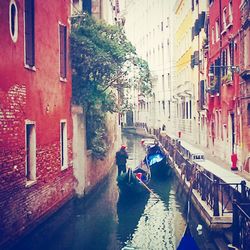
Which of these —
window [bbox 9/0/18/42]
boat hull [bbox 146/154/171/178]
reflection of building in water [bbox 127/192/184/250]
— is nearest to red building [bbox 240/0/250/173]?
reflection of building in water [bbox 127/192/184/250]

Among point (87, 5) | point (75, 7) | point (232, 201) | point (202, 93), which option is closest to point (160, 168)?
point (202, 93)

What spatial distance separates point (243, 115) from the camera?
47.9 feet

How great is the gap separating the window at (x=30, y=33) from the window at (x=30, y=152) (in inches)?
54.0

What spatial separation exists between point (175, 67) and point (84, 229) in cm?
2855

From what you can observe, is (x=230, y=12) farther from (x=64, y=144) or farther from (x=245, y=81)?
(x=64, y=144)

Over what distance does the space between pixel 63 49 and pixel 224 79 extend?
700 centimetres

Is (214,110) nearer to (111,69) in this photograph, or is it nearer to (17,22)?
(111,69)

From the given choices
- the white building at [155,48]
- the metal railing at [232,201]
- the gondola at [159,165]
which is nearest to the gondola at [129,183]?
the metal railing at [232,201]

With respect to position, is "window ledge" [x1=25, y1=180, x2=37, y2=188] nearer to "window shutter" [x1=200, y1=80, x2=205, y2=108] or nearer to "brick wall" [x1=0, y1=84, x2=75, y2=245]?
"brick wall" [x1=0, y1=84, x2=75, y2=245]

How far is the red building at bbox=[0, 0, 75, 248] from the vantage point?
320 inches

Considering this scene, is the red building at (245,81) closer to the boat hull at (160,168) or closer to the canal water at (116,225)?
the canal water at (116,225)

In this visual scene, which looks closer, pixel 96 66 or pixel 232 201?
pixel 232 201

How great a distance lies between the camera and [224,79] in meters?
16.9

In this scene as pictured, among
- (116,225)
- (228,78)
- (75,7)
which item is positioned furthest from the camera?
(228,78)
